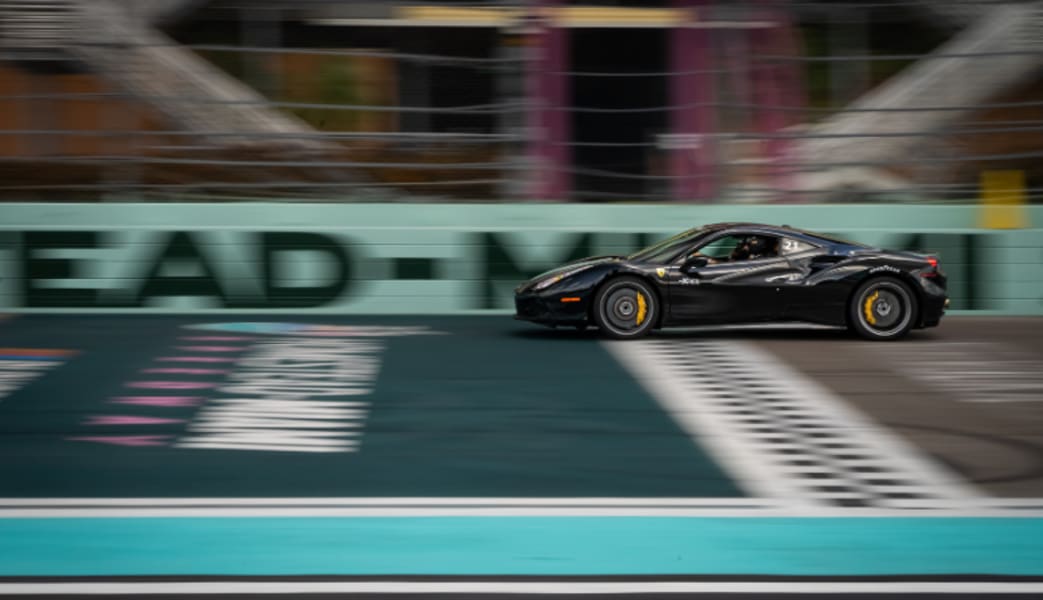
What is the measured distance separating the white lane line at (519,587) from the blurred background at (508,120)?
385 inches

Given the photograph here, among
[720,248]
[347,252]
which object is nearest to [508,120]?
[347,252]

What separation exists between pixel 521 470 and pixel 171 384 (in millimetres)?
3582

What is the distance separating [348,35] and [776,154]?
482 centimetres

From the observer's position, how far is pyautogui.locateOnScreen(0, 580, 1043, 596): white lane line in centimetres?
486

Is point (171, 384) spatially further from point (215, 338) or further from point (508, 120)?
point (508, 120)

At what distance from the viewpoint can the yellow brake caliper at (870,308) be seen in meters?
11.7

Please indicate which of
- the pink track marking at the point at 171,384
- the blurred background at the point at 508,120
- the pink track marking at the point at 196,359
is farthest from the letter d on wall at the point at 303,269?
the pink track marking at the point at 171,384

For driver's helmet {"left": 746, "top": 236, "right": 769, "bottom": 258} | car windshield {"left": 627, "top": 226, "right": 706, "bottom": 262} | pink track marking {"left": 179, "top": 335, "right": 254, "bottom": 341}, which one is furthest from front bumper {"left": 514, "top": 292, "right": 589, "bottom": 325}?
pink track marking {"left": 179, "top": 335, "right": 254, "bottom": 341}

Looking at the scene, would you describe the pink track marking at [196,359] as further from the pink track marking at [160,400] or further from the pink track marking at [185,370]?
the pink track marking at [160,400]

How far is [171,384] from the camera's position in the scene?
9.45 meters

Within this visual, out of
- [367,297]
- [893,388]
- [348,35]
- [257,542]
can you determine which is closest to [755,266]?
[893,388]

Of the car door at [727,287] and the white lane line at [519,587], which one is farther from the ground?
the car door at [727,287]

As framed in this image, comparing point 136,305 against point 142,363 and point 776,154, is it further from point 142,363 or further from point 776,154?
point 776,154

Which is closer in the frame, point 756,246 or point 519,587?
point 519,587
